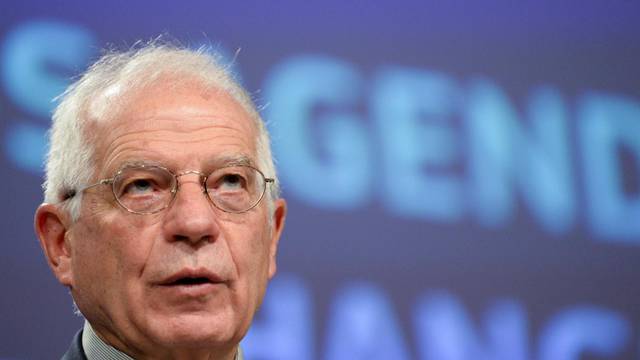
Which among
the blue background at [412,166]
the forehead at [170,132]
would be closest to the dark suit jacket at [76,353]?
the forehead at [170,132]

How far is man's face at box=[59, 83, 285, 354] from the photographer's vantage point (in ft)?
6.20

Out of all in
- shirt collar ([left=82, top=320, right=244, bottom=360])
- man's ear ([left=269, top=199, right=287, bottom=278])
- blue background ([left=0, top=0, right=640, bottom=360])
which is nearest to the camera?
shirt collar ([left=82, top=320, right=244, bottom=360])

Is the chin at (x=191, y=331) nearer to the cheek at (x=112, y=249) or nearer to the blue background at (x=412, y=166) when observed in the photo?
the cheek at (x=112, y=249)

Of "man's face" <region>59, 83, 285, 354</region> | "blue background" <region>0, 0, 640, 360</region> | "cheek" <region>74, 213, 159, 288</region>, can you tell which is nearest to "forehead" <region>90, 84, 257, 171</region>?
"man's face" <region>59, 83, 285, 354</region>

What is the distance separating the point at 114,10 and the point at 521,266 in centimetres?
148

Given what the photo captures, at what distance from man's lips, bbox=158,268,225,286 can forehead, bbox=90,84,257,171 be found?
0.66 ft

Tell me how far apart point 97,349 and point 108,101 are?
479 millimetres

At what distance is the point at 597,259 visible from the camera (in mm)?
3416

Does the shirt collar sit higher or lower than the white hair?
lower

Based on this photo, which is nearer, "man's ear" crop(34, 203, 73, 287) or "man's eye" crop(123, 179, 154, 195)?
"man's eye" crop(123, 179, 154, 195)

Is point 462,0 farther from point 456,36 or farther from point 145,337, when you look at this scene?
point 145,337

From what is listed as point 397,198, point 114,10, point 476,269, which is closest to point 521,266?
point 476,269

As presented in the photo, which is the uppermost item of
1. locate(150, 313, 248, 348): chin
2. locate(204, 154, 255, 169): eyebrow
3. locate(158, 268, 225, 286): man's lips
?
locate(204, 154, 255, 169): eyebrow

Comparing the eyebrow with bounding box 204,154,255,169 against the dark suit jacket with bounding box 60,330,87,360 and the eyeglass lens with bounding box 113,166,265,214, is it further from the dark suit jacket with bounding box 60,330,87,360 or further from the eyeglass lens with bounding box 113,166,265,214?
the dark suit jacket with bounding box 60,330,87,360
